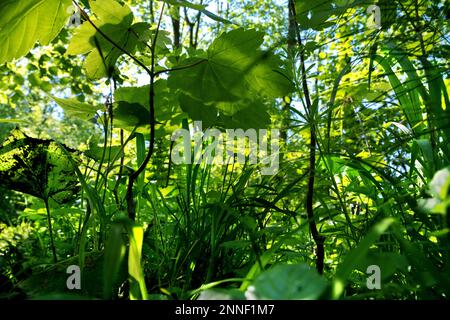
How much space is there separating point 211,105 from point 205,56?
0.11m

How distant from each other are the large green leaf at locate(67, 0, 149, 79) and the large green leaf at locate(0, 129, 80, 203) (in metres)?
0.21

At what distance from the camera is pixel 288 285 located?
1.10ft

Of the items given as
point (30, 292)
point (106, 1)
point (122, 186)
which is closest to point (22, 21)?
point (106, 1)

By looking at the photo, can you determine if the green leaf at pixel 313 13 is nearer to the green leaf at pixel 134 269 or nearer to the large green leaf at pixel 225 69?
the large green leaf at pixel 225 69

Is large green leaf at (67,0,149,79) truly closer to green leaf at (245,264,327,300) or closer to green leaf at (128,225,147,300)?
green leaf at (128,225,147,300)

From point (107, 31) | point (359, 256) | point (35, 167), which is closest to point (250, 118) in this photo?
point (107, 31)

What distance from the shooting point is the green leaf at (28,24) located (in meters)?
0.78

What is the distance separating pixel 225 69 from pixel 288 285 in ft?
1.97

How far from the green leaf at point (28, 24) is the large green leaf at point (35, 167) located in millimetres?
206

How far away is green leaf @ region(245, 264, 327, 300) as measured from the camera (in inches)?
12.8

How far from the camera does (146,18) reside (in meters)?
9.96

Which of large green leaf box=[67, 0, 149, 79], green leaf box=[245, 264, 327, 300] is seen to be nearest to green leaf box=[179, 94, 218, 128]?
large green leaf box=[67, 0, 149, 79]

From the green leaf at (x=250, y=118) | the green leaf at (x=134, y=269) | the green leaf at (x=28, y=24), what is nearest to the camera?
the green leaf at (x=134, y=269)

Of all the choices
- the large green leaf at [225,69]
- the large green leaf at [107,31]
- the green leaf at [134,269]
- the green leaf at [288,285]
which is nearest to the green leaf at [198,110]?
the large green leaf at [225,69]
